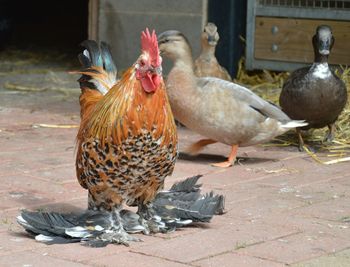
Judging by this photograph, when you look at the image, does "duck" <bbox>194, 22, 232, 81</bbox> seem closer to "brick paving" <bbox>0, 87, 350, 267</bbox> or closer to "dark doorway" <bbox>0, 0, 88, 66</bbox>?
"brick paving" <bbox>0, 87, 350, 267</bbox>

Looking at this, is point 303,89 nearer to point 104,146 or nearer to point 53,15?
point 104,146

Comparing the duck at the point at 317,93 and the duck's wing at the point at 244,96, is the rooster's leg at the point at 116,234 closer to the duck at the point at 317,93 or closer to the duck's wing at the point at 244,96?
the duck's wing at the point at 244,96

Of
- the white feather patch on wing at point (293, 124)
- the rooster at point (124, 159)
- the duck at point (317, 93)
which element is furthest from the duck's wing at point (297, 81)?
the rooster at point (124, 159)

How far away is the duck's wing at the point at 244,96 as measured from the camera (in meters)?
6.38

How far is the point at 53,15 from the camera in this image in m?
13.9

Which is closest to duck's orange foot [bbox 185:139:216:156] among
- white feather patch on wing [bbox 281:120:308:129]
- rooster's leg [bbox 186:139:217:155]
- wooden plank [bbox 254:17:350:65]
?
rooster's leg [bbox 186:139:217:155]

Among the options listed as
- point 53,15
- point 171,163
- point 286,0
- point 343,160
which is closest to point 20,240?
point 171,163

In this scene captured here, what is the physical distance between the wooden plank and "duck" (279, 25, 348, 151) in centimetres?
202

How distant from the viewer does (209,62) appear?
24.8ft

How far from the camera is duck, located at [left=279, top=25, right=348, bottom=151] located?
6828 millimetres

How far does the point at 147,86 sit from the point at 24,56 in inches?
284

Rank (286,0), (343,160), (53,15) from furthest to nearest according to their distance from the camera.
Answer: (53,15), (286,0), (343,160)

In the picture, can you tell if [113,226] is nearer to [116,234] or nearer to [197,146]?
[116,234]

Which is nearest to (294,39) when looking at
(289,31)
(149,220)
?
(289,31)
